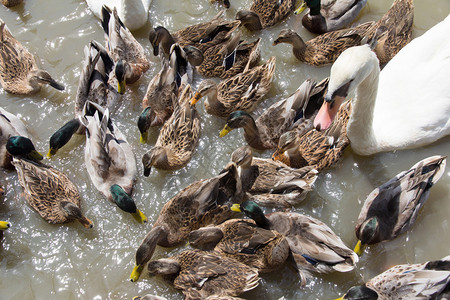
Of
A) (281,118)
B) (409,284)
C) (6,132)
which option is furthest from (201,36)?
(409,284)

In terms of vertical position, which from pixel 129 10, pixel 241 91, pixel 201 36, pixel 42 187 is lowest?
pixel 42 187

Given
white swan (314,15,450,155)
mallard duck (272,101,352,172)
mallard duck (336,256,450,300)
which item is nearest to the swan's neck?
white swan (314,15,450,155)

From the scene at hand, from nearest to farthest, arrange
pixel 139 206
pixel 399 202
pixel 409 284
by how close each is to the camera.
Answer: pixel 409 284 → pixel 399 202 → pixel 139 206

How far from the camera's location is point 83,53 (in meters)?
5.97

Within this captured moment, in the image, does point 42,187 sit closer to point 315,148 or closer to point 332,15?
point 315,148

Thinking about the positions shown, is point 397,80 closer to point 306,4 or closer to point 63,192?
point 306,4

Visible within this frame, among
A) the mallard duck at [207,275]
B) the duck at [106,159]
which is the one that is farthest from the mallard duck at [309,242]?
the duck at [106,159]

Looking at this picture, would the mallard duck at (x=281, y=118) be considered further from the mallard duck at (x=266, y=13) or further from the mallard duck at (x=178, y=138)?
the mallard duck at (x=266, y=13)

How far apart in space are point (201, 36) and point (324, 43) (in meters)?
1.72

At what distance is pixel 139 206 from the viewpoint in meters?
4.70

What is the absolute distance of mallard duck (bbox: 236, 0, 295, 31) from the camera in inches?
226

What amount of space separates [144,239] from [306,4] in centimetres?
392

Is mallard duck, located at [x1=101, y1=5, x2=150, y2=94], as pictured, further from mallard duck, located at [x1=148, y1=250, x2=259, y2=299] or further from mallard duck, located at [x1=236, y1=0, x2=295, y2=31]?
mallard duck, located at [x1=148, y1=250, x2=259, y2=299]

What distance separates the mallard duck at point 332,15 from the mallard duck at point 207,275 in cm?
366
